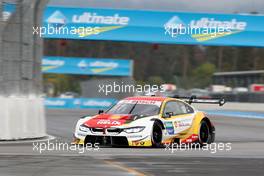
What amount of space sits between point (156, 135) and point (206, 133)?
200 centimetres

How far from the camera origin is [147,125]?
14.7 meters

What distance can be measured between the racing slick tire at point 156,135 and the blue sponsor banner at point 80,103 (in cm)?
3032

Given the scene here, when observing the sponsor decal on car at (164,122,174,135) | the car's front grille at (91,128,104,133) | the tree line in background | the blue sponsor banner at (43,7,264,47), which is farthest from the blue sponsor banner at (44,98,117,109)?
the car's front grille at (91,128,104,133)

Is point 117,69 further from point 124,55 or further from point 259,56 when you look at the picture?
point 259,56

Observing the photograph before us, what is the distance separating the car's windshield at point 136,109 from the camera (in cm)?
1556

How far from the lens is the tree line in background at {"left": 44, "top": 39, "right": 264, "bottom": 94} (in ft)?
262

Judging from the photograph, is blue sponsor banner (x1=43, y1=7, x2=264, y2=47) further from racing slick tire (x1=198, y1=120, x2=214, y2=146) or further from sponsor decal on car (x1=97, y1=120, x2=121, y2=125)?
sponsor decal on car (x1=97, y1=120, x2=121, y2=125)

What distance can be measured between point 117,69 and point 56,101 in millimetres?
4838

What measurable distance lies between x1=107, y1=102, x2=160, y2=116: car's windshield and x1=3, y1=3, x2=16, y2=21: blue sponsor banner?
11.2 ft
